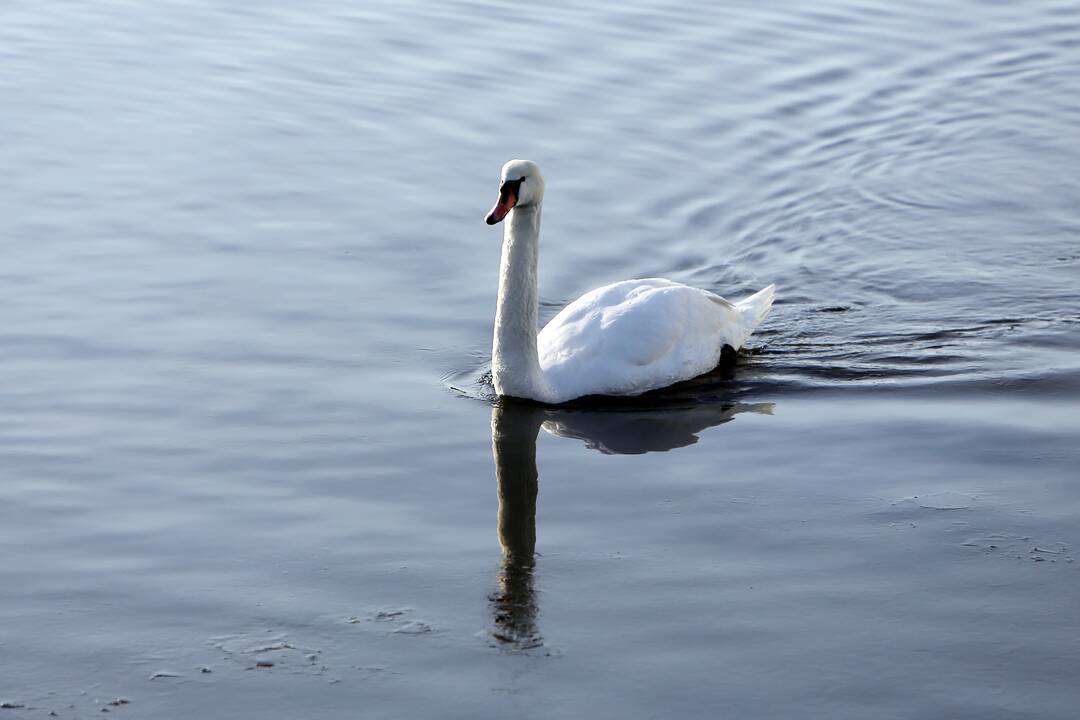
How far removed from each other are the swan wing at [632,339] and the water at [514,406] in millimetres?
234

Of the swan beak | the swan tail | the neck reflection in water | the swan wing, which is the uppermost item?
the swan beak

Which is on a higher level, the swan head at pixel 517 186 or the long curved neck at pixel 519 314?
the swan head at pixel 517 186

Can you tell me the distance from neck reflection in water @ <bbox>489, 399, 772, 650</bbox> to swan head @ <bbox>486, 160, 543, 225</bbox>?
49.5 inches

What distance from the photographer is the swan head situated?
33.2ft

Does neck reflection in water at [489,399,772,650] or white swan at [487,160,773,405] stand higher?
white swan at [487,160,773,405]

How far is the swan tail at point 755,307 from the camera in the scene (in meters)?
11.9

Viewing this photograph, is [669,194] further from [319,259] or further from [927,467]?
[927,467]

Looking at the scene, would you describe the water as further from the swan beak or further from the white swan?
the swan beak

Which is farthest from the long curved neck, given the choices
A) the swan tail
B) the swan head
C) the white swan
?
the swan tail

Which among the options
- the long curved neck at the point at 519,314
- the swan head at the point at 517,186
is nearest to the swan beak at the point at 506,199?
the swan head at the point at 517,186

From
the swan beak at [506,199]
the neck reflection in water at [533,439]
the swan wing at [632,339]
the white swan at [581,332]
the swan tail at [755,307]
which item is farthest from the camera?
the swan tail at [755,307]

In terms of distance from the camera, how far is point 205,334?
11.3m

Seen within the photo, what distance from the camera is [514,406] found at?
34.6 ft

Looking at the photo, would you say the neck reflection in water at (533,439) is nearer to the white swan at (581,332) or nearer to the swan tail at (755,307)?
the white swan at (581,332)
